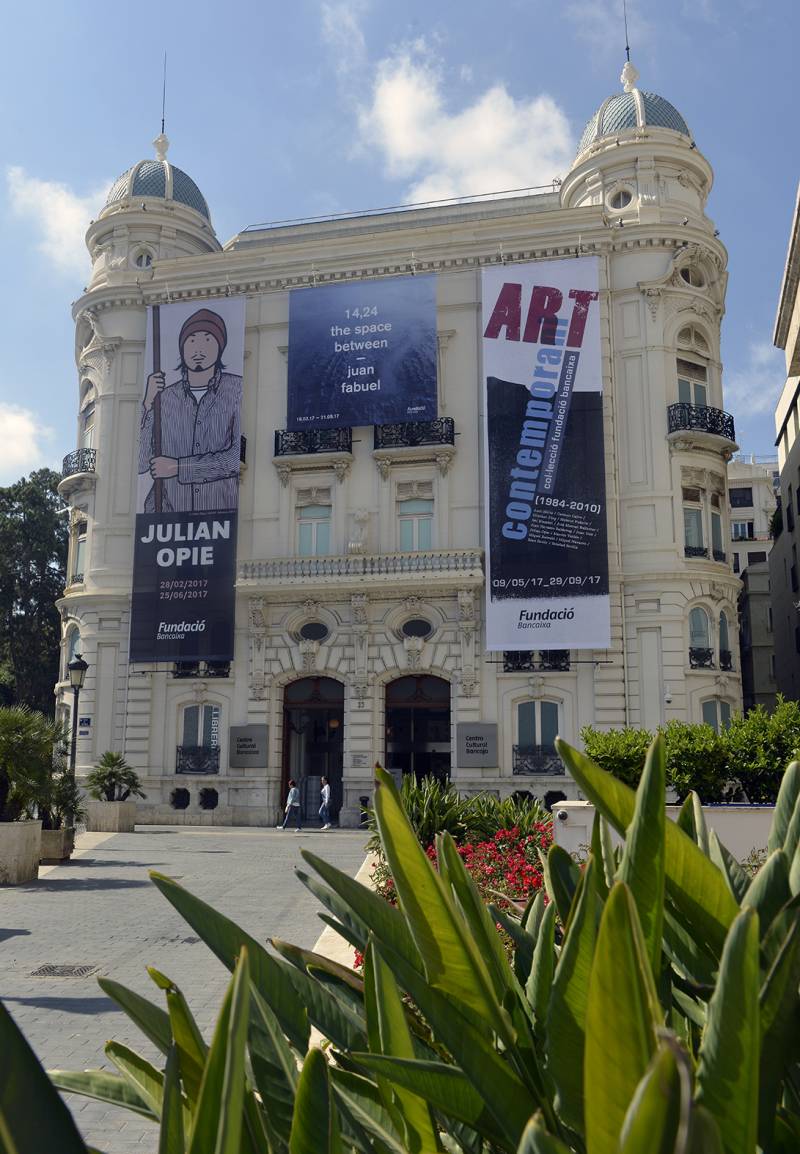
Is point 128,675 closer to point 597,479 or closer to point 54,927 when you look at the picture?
point 597,479

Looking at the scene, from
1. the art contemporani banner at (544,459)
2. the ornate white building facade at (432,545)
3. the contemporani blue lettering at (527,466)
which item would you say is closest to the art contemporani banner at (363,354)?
the ornate white building facade at (432,545)

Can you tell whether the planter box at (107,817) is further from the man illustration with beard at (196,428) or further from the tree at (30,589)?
the tree at (30,589)

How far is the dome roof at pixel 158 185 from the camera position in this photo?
116 ft

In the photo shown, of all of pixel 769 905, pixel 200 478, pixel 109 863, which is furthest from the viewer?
pixel 200 478

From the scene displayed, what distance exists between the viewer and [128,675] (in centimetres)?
3156

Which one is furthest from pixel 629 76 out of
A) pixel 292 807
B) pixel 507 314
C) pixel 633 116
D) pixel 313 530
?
pixel 292 807

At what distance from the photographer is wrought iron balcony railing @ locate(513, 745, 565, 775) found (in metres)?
28.2

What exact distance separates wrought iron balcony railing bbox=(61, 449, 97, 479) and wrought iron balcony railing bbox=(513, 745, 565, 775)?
1757 cm

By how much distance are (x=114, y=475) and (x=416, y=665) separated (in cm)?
1263

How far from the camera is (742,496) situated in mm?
63062

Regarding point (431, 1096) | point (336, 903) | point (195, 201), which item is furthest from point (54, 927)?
point (195, 201)

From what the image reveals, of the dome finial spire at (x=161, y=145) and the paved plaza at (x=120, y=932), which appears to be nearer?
the paved plaza at (x=120, y=932)

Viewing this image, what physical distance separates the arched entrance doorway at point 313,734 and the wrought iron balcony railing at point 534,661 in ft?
18.5

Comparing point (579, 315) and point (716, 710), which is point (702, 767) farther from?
point (579, 315)
